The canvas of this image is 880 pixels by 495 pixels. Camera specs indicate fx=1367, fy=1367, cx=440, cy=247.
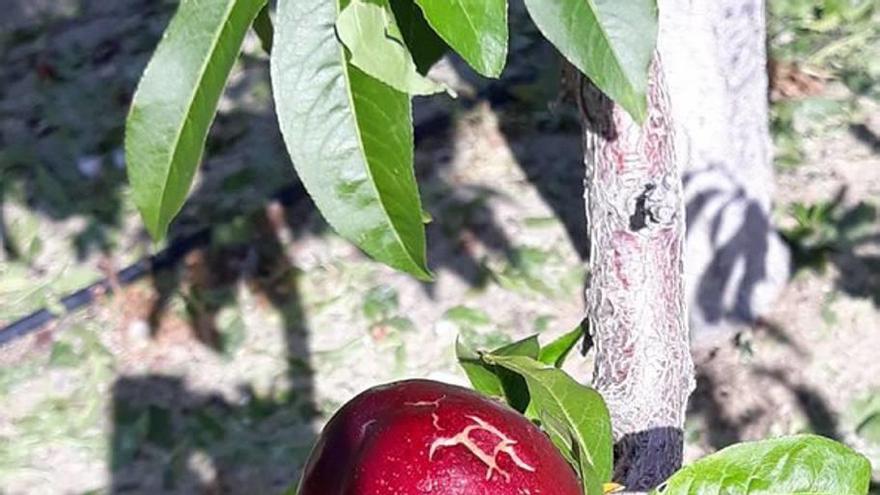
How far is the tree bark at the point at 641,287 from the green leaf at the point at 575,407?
0.17 meters

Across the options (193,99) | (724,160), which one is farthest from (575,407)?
(724,160)

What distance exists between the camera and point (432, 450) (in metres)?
0.79

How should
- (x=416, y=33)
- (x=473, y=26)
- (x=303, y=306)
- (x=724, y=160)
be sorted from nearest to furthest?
(x=473, y=26), (x=416, y=33), (x=724, y=160), (x=303, y=306)

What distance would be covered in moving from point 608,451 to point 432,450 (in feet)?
0.55

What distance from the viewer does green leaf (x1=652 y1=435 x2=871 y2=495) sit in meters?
0.82

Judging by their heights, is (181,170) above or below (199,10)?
below

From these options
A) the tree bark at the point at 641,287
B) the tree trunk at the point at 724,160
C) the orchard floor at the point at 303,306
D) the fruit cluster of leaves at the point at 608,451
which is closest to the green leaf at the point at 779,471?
the fruit cluster of leaves at the point at 608,451

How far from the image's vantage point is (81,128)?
3564 mm

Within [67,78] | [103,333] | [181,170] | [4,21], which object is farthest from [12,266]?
[181,170]

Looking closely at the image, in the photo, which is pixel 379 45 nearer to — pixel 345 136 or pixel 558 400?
pixel 345 136

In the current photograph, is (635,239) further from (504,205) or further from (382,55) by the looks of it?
(504,205)

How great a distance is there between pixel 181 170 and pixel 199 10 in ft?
0.39

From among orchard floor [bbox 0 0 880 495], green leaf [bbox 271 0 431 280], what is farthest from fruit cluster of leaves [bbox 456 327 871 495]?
orchard floor [bbox 0 0 880 495]

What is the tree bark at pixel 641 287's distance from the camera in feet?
3.56
